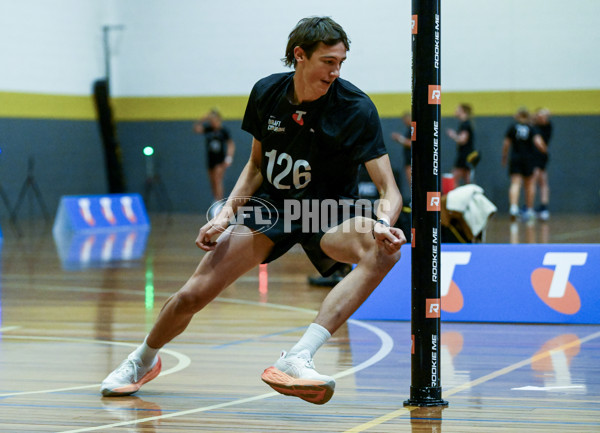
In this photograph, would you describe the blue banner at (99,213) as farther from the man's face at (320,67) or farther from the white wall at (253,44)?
the man's face at (320,67)

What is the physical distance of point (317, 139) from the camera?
429 cm

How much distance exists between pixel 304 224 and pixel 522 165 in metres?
15.1

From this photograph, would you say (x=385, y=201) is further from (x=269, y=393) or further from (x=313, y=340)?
(x=269, y=393)

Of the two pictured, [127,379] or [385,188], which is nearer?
[385,188]

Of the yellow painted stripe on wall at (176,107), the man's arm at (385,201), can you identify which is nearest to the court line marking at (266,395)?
Result: the man's arm at (385,201)

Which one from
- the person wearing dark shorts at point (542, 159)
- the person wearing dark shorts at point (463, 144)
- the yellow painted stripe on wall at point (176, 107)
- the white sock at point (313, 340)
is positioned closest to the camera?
the white sock at point (313, 340)

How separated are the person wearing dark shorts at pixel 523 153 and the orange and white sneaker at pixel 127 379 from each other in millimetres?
14573

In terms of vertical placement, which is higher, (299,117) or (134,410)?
(299,117)

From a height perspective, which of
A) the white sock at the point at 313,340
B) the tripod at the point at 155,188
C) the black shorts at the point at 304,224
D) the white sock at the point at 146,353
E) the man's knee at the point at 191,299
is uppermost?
the black shorts at the point at 304,224

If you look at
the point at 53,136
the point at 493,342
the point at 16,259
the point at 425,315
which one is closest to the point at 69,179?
the point at 53,136

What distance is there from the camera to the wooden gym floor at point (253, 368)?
4.16 metres

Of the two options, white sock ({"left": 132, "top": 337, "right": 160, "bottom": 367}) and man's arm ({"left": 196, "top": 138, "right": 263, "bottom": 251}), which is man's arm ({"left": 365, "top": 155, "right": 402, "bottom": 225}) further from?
white sock ({"left": 132, "top": 337, "right": 160, "bottom": 367})

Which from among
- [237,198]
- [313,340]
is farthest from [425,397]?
[237,198]

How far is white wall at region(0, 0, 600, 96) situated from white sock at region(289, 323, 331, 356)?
638 inches
